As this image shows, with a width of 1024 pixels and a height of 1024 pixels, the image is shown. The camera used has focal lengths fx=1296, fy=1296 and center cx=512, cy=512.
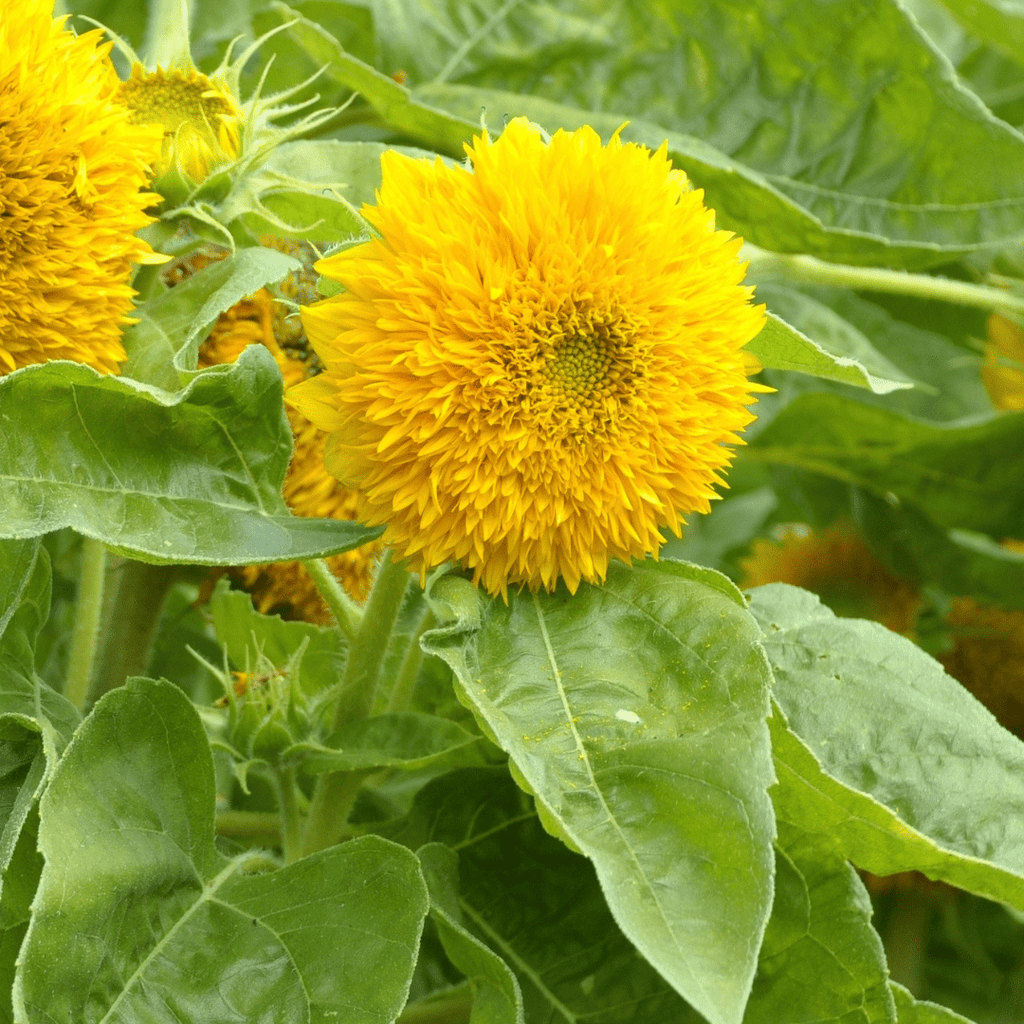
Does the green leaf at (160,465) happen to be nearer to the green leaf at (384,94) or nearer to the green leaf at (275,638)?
the green leaf at (275,638)

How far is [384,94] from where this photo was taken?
29.4 inches

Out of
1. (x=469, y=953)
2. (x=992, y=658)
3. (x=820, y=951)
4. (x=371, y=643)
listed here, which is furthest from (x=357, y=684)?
(x=992, y=658)

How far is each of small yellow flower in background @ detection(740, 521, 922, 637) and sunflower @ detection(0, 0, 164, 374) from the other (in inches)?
25.8

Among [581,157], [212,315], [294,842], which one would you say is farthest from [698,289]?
[294,842]

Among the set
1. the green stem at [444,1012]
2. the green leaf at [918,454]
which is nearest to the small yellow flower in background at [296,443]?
the green stem at [444,1012]

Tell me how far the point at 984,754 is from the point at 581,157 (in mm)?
292

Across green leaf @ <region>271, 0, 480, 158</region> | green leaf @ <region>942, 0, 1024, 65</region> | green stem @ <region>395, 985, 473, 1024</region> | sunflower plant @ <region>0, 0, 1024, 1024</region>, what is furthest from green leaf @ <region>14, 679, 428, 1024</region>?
green leaf @ <region>942, 0, 1024, 65</region>

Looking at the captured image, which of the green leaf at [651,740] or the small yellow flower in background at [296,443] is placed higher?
the green leaf at [651,740]

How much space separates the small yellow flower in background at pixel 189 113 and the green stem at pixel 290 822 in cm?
27

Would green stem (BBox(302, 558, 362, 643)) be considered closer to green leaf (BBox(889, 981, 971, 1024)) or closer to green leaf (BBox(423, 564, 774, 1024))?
green leaf (BBox(423, 564, 774, 1024))

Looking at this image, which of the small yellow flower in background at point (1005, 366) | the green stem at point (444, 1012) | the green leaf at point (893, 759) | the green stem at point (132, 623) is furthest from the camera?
the small yellow flower in background at point (1005, 366)

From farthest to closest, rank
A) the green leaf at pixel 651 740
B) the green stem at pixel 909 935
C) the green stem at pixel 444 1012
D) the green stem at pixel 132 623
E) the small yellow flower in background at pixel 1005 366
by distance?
the small yellow flower in background at pixel 1005 366
the green stem at pixel 909 935
the green stem at pixel 132 623
the green stem at pixel 444 1012
the green leaf at pixel 651 740

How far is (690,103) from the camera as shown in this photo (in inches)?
33.3

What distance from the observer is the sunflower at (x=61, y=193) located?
51cm
